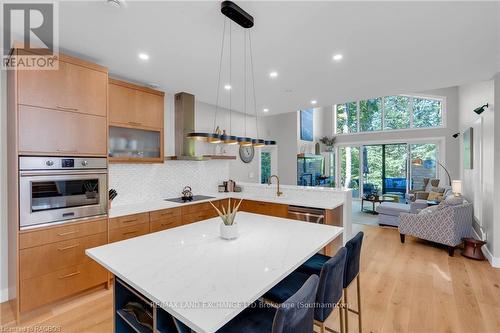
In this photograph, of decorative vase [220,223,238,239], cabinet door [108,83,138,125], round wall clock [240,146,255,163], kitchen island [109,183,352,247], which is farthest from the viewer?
round wall clock [240,146,255,163]

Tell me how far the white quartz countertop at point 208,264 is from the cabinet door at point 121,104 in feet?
6.02

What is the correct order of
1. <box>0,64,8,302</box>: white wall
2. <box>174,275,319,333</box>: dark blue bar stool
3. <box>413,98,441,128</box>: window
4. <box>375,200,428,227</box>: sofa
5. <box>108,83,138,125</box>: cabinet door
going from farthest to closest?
<box>413,98,441,128</box>: window
<box>375,200,428,227</box>: sofa
<box>108,83,138,125</box>: cabinet door
<box>0,64,8,302</box>: white wall
<box>174,275,319,333</box>: dark blue bar stool

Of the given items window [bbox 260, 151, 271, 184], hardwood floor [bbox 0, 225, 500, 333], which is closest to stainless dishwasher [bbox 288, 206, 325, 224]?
hardwood floor [bbox 0, 225, 500, 333]

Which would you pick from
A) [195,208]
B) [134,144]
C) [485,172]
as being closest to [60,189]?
[134,144]

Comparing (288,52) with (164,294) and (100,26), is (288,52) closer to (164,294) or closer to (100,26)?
(100,26)

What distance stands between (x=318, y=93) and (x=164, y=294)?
3.73m

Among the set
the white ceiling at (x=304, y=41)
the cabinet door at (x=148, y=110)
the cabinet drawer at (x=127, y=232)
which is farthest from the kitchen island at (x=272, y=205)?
the white ceiling at (x=304, y=41)

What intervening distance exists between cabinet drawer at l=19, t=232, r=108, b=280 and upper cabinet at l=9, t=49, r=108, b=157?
2.95 feet

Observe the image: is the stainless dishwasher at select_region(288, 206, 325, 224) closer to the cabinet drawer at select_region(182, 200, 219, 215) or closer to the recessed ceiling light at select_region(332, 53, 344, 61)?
the cabinet drawer at select_region(182, 200, 219, 215)

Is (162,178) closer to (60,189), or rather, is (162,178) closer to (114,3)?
(60,189)

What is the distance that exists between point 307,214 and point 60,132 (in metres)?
3.13

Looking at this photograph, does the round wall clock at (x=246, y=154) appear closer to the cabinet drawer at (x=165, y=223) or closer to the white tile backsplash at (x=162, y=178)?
the white tile backsplash at (x=162, y=178)

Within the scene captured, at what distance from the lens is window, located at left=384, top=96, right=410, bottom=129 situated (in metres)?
8.22

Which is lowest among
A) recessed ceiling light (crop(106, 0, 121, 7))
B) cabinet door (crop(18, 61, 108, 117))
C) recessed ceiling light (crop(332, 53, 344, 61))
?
cabinet door (crop(18, 61, 108, 117))
